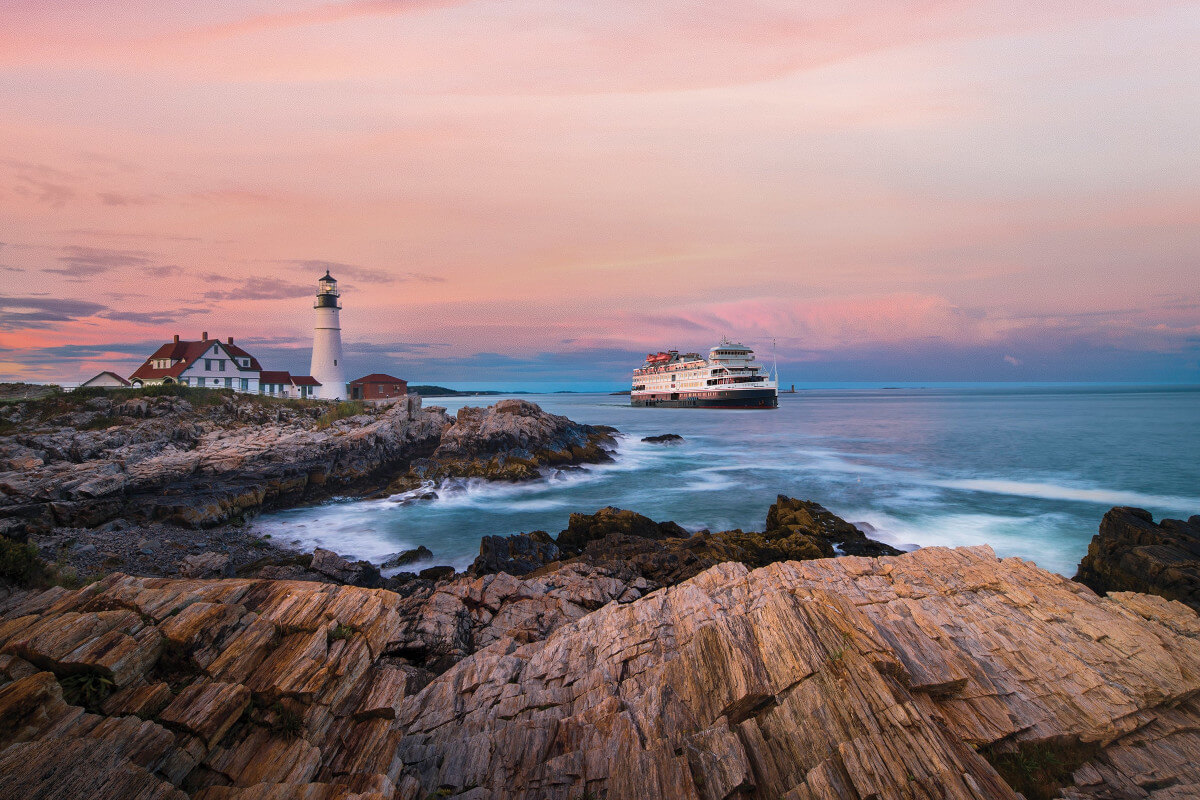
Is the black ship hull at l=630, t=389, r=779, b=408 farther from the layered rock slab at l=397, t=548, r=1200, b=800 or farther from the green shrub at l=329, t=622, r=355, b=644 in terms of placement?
the green shrub at l=329, t=622, r=355, b=644

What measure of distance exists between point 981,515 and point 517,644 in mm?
23961

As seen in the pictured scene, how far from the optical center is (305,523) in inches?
818

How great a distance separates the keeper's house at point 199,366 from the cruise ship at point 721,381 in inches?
2596

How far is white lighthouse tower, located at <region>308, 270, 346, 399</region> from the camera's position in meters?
47.3

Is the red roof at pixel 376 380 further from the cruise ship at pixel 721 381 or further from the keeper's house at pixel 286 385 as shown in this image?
the cruise ship at pixel 721 381

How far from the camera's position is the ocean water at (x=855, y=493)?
1997 cm

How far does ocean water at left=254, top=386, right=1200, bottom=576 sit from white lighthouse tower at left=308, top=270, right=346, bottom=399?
2876 cm

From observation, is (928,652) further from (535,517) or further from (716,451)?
(716,451)

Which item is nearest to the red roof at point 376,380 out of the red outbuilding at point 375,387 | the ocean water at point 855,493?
the red outbuilding at point 375,387

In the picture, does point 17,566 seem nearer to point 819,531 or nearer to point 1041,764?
point 1041,764

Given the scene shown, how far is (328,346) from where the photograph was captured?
159ft

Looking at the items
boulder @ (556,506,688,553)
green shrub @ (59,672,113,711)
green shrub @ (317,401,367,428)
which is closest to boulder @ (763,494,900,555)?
boulder @ (556,506,688,553)

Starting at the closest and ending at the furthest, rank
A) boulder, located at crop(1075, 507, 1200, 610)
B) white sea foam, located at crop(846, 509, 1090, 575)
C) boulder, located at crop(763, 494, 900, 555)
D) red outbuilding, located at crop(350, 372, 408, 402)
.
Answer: boulder, located at crop(1075, 507, 1200, 610), boulder, located at crop(763, 494, 900, 555), white sea foam, located at crop(846, 509, 1090, 575), red outbuilding, located at crop(350, 372, 408, 402)

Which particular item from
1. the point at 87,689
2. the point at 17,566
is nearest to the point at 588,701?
the point at 87,689
